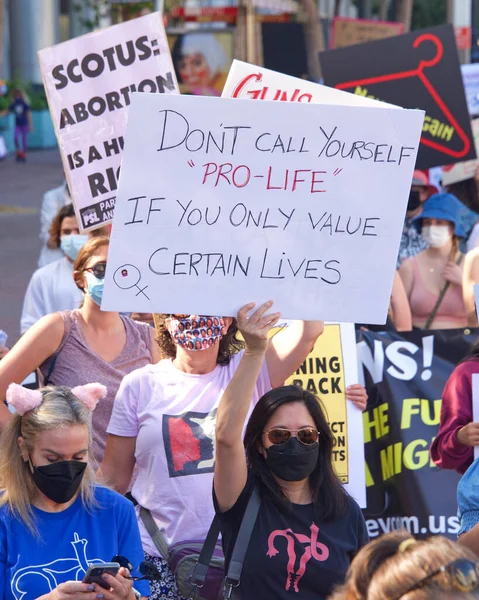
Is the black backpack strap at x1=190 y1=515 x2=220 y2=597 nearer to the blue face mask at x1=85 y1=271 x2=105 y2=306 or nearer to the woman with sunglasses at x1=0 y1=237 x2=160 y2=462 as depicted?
the woman with sunglasses at x1=0 y1=237 x2=160 y2=462

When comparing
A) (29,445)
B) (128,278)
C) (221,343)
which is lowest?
(29,445)

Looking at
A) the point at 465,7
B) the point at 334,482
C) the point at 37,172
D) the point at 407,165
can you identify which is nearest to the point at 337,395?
the point at 334,482

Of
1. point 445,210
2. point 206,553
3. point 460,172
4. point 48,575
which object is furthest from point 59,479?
point 460,172

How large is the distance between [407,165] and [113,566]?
1.48 meters

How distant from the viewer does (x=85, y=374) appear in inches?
177

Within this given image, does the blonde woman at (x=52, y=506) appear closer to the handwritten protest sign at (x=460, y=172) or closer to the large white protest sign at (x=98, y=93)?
the large white protest sign at (x=98, y=93)

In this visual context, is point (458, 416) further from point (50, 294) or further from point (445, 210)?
point (445, 210)

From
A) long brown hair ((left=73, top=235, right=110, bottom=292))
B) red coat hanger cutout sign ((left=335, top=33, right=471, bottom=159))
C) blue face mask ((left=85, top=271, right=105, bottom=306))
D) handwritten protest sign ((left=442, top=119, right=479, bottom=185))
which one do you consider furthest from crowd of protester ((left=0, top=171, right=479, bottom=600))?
handwritten protest sign ((left=442, top=119, right=479, bottom=185))

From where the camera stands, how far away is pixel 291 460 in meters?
3.53

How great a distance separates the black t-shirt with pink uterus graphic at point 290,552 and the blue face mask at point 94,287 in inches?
53.7

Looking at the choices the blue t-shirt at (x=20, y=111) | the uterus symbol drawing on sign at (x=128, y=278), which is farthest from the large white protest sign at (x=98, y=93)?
the blue t-shirt at (x=20, y=111)

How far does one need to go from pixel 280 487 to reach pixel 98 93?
2.60 metres

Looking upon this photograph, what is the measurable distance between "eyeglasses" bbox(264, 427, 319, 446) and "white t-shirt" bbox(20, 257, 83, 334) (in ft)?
8.75

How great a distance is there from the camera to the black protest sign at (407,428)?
537 cm
